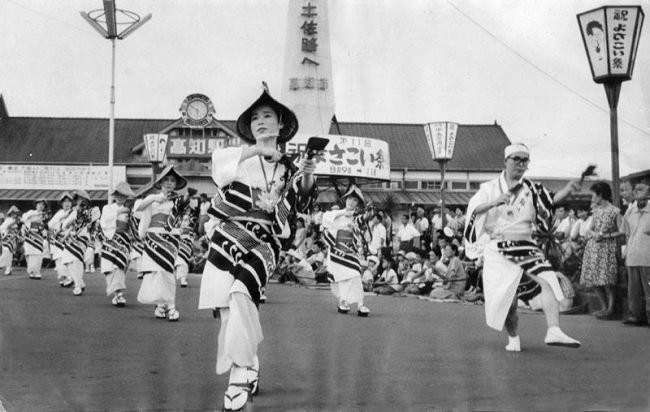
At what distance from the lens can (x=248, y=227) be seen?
15.6 ft

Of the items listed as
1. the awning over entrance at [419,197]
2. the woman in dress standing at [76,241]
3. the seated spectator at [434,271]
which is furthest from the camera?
the awning over entrance at [419,197]

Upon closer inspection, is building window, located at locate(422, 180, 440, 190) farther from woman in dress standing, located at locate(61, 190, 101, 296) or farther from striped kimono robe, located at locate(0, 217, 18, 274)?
woman in dress standing, located at locate(61, 190, 101, 296)

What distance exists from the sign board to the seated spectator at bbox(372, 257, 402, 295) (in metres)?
22.8

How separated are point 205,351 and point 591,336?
404 cm

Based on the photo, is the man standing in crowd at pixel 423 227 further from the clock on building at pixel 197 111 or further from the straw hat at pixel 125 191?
the clock on building at pixel 197 111

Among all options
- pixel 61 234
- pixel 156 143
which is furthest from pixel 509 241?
pixel 156 143

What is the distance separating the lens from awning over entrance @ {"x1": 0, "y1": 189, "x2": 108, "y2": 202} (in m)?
34.4

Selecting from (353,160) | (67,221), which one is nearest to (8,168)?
(353,160)

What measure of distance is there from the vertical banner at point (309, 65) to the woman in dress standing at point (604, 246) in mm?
12847

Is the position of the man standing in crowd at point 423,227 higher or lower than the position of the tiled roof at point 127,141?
lower

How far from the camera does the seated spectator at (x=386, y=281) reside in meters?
14.8

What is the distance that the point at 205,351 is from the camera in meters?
6.66

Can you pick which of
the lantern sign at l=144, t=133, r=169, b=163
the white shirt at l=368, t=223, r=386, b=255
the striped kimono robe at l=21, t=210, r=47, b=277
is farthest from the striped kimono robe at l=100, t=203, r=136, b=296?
the lantern sign at l=144, t=133, r=169, b=163

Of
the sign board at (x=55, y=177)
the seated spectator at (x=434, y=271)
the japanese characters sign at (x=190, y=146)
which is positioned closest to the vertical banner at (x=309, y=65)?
the seated spectator at (x=434, y=271)
